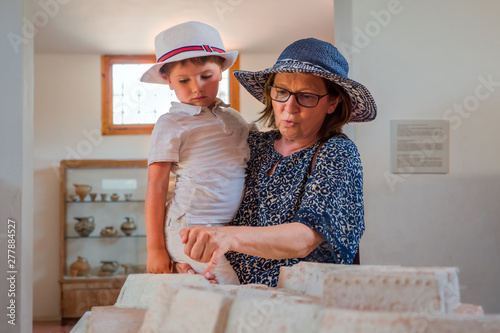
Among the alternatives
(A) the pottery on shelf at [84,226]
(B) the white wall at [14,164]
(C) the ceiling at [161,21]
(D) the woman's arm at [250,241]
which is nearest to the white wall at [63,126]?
(C) the ceiling at [161,21]

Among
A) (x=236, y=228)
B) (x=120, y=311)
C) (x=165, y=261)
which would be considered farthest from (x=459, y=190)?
(x=120, y=311)

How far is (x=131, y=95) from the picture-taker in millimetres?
7375

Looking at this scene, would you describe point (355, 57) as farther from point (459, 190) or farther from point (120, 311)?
point (120, 311)

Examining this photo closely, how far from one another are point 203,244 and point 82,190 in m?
6.40

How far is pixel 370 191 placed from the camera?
133 inches

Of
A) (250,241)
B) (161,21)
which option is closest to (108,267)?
(161,21)

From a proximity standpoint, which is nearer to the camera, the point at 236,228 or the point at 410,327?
the point at 410,327

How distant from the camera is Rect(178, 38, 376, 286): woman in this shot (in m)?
1.41

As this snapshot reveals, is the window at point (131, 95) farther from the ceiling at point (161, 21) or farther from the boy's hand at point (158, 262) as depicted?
the boy's hand at point (158, 262)

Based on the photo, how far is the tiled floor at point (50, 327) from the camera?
21.7 ft

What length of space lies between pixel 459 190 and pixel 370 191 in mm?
572

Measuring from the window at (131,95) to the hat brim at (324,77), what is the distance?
549cm

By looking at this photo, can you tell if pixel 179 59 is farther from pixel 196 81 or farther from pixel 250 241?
pixel 250 241

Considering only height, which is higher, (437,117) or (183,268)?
(437,117)
